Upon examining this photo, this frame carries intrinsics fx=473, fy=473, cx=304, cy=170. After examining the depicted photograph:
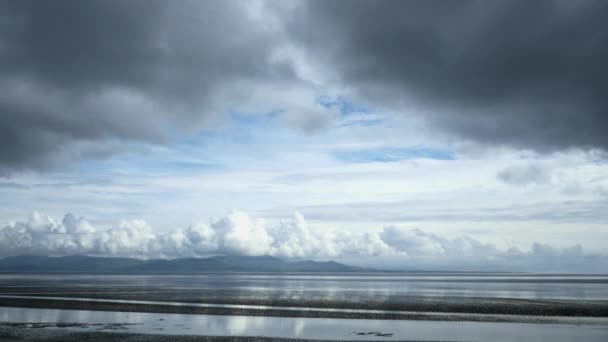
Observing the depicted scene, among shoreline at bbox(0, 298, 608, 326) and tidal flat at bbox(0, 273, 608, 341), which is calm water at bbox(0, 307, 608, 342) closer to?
tidal flat at bbox(0, 273, 608, 341)

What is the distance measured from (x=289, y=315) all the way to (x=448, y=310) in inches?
889

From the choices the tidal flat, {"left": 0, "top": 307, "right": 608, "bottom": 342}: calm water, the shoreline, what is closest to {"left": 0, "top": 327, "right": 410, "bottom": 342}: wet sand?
the tidal flat

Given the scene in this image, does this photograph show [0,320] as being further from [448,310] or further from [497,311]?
[497,311]

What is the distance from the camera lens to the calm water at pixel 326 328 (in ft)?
140

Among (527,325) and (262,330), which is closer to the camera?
(262,330)

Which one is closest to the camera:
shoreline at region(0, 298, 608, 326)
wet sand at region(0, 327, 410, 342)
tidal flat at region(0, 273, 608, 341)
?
wet sand at region(0, 327, 410, 342)

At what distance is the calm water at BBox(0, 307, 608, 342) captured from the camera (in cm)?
4275

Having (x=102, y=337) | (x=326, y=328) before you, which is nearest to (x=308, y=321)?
(x=326, y=328)

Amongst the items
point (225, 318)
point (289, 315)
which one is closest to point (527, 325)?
point (289, 315)

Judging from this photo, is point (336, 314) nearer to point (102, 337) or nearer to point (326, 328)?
point (326, 328)

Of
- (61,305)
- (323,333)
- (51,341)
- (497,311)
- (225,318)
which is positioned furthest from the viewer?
(61,305)

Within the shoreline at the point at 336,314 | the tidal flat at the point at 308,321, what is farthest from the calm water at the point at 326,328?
the shoreline at the point at 336,314

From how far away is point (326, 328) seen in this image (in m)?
47.8

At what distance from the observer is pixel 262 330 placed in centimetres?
4659
